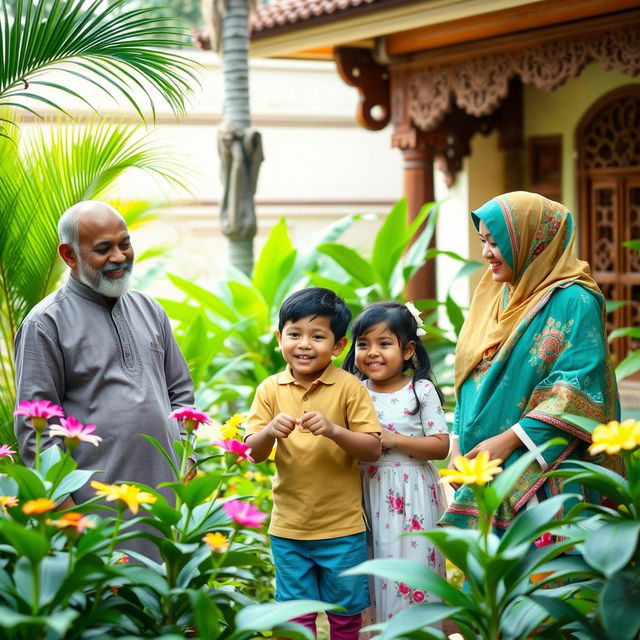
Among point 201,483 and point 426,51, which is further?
point 426,51

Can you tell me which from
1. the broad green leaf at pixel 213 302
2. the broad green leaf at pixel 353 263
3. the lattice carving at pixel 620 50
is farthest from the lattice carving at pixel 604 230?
the broad green leaf at pixel 213 302

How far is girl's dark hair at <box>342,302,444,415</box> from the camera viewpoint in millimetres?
3082

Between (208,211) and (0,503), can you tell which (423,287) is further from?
(0,503)

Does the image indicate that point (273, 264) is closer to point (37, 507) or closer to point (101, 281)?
point (101, 281)

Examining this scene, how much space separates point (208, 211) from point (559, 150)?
5.06 meters

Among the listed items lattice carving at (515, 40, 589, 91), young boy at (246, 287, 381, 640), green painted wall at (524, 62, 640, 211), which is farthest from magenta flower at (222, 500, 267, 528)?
green painted wall at (524, 62, 640, 211)

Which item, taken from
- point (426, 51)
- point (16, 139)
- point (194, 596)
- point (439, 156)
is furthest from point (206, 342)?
point (439, 156)

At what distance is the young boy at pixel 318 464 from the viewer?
2.92 metres

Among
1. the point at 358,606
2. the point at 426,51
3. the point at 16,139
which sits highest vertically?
the point at 426,51

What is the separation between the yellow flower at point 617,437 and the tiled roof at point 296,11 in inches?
230

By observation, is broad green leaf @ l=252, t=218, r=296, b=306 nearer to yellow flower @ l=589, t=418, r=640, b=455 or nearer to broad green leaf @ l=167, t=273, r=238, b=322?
broad green leaf @ l=167, t=273, r=238, b=322

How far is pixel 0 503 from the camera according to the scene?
2.34m

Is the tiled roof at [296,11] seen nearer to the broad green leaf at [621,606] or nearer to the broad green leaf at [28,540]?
the broad green leaf at [621,606]

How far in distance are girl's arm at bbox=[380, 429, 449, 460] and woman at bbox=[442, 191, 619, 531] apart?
74 mm
